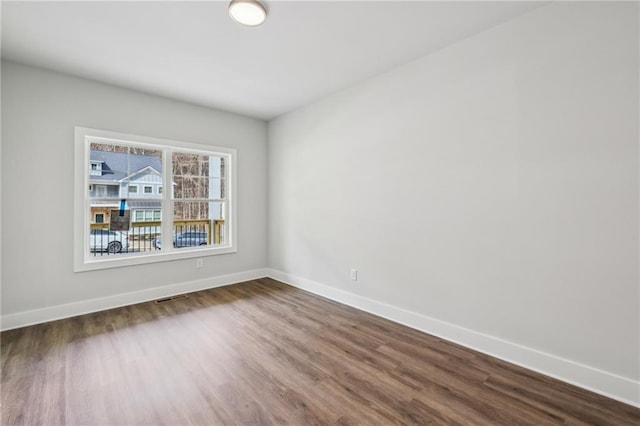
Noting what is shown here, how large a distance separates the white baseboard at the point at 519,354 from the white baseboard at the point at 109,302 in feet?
6.64

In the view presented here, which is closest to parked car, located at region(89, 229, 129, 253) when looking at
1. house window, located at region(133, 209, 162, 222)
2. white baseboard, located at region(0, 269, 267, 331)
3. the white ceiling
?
house window, located at region(133, 209, 162, 222)

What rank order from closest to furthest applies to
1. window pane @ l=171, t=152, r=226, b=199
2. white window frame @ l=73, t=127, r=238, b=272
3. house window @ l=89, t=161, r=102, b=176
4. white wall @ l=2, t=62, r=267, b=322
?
1. white wall @ l=2, t=62, r=267, b=322
2. white window frame @ l=73, t=127, r=238, b=272
3. house window @ l=89, t=161, r=102, b=176
4. window pane @ l=171, t=152, r=226, b=199

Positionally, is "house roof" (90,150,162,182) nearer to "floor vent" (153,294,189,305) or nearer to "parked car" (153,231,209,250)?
"parked car" (153,231,209,250)

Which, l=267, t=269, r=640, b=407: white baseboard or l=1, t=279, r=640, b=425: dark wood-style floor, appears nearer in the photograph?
l=1, t=279, r=640, b=425: dark wood-style floor

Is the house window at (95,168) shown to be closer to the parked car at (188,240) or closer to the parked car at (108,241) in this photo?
the parked car at (108,241)

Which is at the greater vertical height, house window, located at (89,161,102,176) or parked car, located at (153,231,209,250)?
house window, located at (89,161,102,176)

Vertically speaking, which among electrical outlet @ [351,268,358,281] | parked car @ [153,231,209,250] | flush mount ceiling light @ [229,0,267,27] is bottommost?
electrical outlet @ [351,268,358,281]

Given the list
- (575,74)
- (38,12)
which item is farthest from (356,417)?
(38,12)

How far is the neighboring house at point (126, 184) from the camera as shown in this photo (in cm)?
332

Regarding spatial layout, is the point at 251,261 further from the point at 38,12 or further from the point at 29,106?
the point at 38,12

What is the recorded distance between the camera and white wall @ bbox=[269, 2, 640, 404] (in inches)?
70.9

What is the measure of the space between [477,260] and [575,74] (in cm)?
151

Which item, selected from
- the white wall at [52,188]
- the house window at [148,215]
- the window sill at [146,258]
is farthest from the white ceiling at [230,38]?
the window sill at [146,258]

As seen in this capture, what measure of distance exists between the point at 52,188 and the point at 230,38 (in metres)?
2.48
